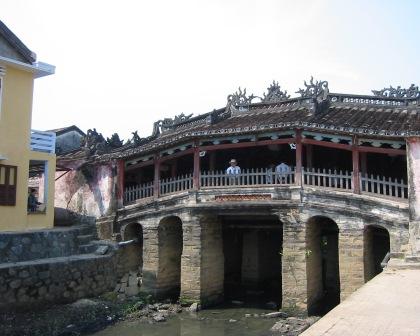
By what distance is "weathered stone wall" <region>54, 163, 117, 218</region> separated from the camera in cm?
1912

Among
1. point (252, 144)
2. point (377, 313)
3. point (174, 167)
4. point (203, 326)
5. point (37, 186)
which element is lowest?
point (203, 326)

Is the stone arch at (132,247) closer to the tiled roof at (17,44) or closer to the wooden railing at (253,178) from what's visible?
the wooden railing at (253,178)

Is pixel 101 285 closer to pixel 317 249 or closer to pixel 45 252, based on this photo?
pixel 45 252

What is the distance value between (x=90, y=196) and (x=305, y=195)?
952cm

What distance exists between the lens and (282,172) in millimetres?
14969

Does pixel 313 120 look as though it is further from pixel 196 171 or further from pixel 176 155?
pixel 176 155

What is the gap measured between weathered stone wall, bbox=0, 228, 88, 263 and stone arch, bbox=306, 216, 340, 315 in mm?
8078

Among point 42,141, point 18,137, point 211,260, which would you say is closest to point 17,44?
point 18,137

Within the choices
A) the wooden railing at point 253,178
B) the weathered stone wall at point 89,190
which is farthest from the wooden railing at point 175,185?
the weathered stone wall at point 89,190

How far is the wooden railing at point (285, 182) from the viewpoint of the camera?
13695 millimetres

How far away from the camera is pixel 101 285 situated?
1583 cm

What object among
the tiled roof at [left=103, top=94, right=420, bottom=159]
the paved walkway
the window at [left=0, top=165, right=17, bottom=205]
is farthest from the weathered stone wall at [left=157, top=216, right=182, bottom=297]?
the paved walkway

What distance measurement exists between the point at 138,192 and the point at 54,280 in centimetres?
573

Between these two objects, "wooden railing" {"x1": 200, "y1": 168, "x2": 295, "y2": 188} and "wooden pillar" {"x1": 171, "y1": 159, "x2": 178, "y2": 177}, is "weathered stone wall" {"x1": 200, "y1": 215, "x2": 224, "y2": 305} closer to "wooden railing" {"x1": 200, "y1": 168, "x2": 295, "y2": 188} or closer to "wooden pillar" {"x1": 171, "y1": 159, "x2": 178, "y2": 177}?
"wooden railing" {"x1": 200, "y1": 168, "x2": 295, "y2": 188}
